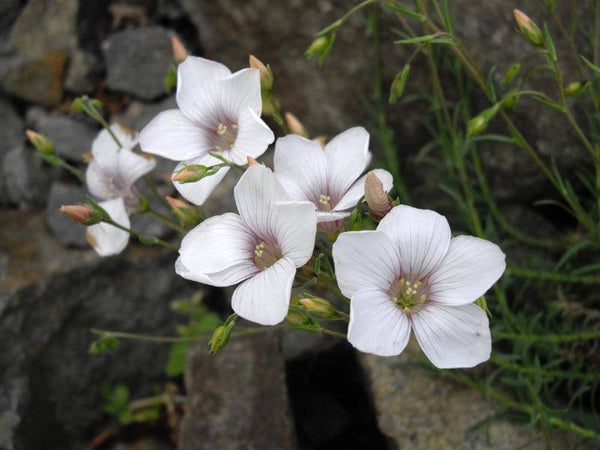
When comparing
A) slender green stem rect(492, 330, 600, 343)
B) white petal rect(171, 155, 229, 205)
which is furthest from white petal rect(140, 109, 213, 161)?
slender green stem rect(492, 330, 600, 343)

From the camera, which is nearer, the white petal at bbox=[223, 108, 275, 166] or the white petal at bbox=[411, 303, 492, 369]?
the white petal at bbox=[411, 303, 492, 369]

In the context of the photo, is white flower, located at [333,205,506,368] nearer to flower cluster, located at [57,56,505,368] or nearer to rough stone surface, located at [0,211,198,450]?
flower cluster, located at [57,56,505,368]

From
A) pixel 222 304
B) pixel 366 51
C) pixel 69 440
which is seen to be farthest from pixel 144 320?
pixel 366 51

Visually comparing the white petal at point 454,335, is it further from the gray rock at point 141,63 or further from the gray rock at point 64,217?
the gray rock at point 141,63

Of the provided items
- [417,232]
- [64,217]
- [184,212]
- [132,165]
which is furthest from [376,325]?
[64,217]

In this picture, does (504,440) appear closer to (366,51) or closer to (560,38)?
(560,38)

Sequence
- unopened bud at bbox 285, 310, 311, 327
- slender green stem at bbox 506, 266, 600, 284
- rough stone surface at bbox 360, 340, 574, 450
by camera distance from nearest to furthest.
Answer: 1. unopened bud at bbox 285, 310, 311, 327
2. rough stone surface at bbox 360, 340, 574, 450
3. slender green stem at bbox 506, 266, 600, 284

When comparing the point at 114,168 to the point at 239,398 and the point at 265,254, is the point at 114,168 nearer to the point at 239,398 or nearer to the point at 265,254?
the point at 265,254
